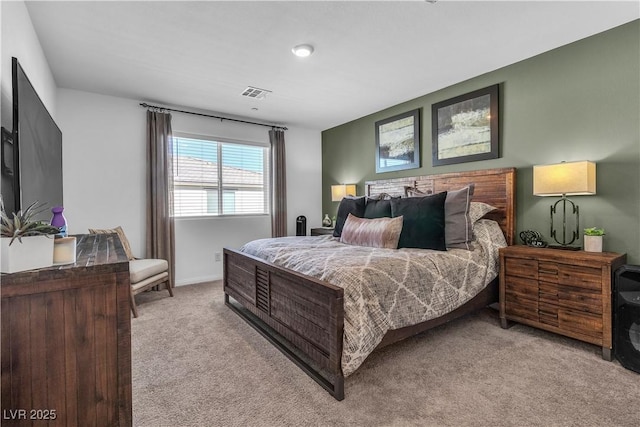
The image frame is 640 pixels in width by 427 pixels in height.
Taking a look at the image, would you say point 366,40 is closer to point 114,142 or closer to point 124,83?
point 124,83

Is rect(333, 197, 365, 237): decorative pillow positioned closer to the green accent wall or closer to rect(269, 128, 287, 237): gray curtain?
the green accent wall

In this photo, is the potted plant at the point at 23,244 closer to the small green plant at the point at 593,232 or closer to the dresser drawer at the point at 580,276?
the dresser drawer at the point at 580,276

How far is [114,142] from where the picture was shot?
3.98 m

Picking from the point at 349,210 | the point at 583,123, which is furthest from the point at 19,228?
the point at 583,123

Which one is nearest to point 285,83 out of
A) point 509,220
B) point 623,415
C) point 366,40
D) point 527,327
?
point 366,40

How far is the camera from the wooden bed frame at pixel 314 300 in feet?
6.22

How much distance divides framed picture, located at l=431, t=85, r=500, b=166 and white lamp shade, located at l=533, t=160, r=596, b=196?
73 centimetres

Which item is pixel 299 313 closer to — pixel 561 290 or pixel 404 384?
pixel 404 384

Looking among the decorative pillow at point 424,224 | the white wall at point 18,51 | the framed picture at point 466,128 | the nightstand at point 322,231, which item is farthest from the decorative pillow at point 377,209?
the white wall at point 18,51

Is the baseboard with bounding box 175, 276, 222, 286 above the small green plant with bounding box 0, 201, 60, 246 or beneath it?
beneath

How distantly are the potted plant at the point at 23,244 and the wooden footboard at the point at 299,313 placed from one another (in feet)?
4.34

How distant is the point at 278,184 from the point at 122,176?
217 centimetres

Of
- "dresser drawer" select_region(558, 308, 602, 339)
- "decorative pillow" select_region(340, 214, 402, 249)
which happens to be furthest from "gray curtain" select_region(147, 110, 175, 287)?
"dresser drawer" select_region(558, 308, 602, 339)

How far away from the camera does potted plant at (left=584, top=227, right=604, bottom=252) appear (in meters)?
2.51
